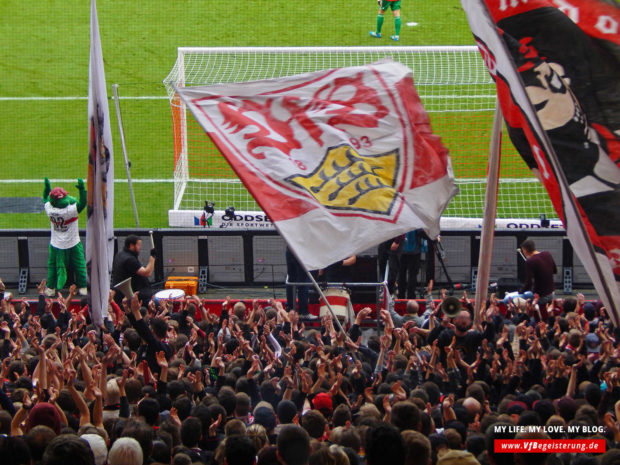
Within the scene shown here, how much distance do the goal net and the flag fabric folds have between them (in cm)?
875

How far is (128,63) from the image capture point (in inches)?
800

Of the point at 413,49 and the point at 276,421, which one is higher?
the point at 413,49

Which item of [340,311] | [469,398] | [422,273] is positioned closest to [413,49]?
[422,273]

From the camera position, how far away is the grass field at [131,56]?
56.2 feet

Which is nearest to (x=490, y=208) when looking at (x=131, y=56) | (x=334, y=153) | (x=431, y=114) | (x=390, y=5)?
(x=334, y=153)

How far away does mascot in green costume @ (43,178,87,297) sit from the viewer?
12.3 metres

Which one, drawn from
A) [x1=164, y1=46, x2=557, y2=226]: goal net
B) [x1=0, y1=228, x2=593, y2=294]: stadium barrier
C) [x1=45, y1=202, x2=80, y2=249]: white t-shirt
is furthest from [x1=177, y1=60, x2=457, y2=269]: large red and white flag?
[x1=164, y1=46, x2=557, y2=226]: goal net

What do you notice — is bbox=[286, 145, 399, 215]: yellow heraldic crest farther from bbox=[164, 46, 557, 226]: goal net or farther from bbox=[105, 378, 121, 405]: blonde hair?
bbox=[164, 46, 557, 226]: goal net

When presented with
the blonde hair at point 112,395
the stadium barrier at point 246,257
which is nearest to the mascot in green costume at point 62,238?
the stadium barrier at point 246,257

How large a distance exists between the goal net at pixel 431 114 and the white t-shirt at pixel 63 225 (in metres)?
2.90

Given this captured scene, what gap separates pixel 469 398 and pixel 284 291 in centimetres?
649

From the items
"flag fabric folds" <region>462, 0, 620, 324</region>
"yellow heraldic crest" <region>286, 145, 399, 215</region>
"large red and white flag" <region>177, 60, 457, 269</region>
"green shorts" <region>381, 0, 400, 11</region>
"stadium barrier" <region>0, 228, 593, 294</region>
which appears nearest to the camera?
"flag fabric folds" <region>462, 0, 620, 324</region>

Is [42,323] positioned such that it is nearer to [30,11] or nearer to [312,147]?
[312,147]

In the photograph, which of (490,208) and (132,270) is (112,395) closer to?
(490,208)
